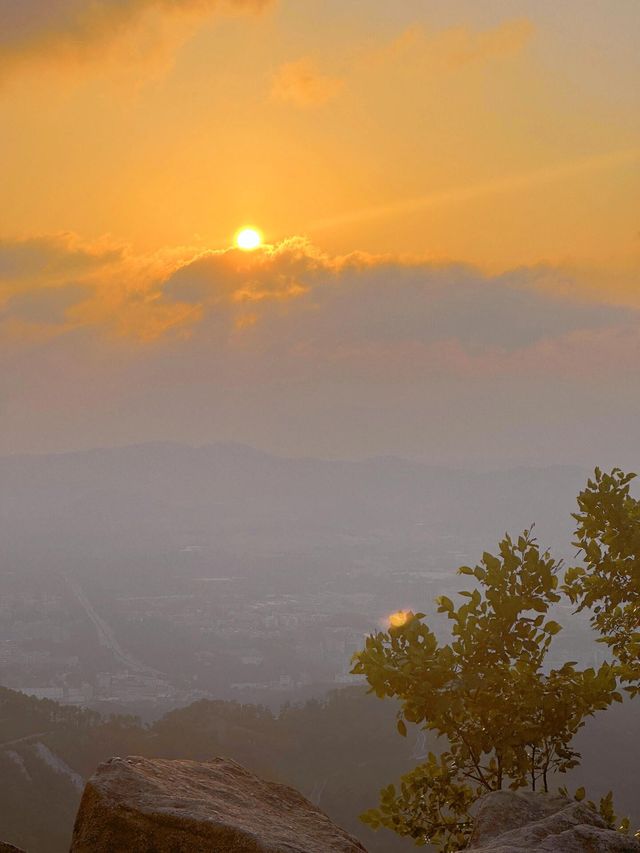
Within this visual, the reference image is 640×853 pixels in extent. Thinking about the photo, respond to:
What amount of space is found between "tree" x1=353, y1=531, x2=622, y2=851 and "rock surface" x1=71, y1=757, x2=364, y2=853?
2.18m

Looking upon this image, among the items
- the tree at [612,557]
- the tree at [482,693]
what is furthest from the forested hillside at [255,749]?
the tree at [612,557]

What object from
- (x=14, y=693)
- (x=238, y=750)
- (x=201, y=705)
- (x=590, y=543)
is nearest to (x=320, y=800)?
(x=238, y=750)

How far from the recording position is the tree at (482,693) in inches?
476

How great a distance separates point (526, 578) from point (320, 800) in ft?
359

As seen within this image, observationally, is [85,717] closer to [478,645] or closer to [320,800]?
[320,800]

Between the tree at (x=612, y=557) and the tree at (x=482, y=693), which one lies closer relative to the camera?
the tree at (x=482, y=693)

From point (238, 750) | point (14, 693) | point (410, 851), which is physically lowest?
point (410, 851)

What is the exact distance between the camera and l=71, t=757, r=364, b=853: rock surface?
9.02 metres

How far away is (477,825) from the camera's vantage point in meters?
9.60

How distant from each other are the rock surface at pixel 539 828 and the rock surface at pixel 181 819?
73.3 inches

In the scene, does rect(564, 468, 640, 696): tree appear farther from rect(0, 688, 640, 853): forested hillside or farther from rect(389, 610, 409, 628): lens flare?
rect(0, 688, 640, 853): forested hillside

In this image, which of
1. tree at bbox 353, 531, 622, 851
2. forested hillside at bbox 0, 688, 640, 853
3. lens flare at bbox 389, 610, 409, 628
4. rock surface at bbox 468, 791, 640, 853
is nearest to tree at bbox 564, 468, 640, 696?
tree at bbox 353, 531, 622, 851

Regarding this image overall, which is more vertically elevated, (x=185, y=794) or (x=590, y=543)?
(x=590, y=543)

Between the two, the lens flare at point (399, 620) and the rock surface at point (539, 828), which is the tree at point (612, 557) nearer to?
the lens flare at point (399, 620)
